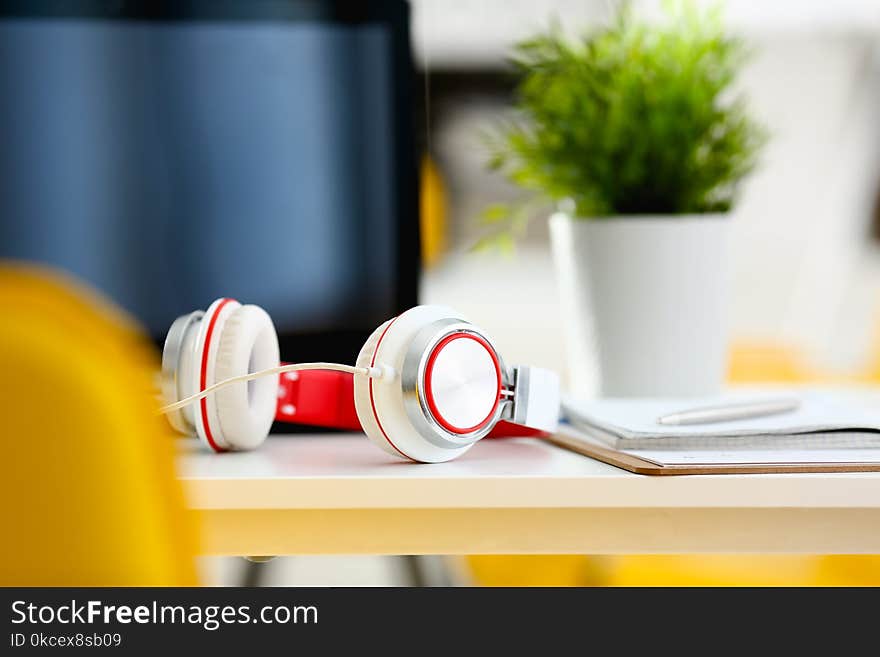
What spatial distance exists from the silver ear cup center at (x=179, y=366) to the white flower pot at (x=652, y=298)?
1.17ft

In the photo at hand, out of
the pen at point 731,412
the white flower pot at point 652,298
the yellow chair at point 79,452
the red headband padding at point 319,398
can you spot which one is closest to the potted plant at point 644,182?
the white flower pot at point 652,298

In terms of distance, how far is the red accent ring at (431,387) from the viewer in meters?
0.51

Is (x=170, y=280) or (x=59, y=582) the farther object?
(x=170, y=280)

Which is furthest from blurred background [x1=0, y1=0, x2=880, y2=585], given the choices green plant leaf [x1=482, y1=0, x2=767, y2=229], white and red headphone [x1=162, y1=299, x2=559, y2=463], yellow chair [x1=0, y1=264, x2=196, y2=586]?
yellow chair [x1=0, y1=264, x2=196, y2=586]

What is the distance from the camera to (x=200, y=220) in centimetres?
79

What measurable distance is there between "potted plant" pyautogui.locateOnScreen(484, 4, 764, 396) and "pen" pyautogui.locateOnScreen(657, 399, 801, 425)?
0.52 feet

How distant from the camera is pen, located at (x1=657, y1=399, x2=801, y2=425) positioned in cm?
59

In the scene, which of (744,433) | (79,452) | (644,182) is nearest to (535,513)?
(744,433)

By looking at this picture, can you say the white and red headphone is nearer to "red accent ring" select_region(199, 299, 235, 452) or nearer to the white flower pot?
"red accent ring" select_region(199, 299, 235, 452)

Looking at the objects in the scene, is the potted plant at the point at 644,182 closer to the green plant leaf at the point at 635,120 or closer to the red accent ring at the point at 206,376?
the green plant leaf at the point at 635,120

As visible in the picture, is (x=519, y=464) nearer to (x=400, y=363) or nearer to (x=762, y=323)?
(x=400, y=363)
